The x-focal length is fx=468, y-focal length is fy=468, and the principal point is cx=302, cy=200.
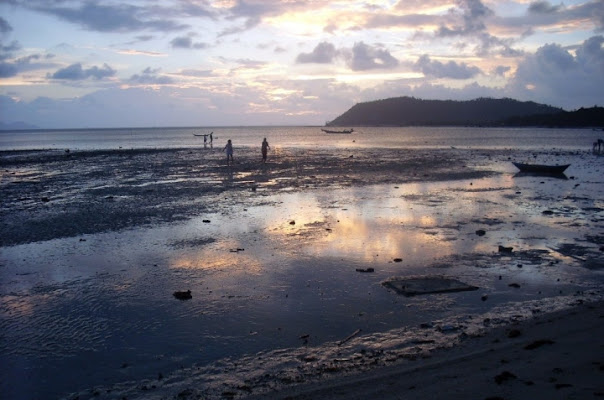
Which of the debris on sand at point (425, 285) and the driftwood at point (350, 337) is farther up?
the debris on sand at point (425, 285)

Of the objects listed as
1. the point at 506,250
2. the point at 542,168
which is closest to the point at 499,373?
the point at 506,250

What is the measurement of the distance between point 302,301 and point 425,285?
8.39ft

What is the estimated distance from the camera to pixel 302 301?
352 inches

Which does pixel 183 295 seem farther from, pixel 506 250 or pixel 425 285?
pixel 506 250

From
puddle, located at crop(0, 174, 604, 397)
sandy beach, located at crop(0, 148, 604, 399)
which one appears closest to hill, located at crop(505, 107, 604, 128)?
sandy beach, located at crop(0, 148, 604, 399)

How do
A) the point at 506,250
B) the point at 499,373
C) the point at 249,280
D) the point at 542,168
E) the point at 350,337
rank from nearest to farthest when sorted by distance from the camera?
1. the point at 499,373
2. the point at 350,337
3. the point at 249,280
4. the point at 506,250
5. the point at 542,168

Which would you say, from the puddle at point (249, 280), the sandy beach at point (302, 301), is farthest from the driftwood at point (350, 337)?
the puddle at point (249, 280)

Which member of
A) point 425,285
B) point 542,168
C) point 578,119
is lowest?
point 425,285

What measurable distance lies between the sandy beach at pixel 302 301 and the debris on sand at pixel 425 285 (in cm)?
19

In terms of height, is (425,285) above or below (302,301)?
above

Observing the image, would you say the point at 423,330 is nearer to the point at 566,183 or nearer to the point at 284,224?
the point at 284,224

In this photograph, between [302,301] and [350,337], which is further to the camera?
[302,301]

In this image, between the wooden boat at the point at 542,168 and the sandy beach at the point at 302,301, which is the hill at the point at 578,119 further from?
the sandy beach at the point at 302,301

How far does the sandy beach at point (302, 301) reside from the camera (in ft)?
19.8
